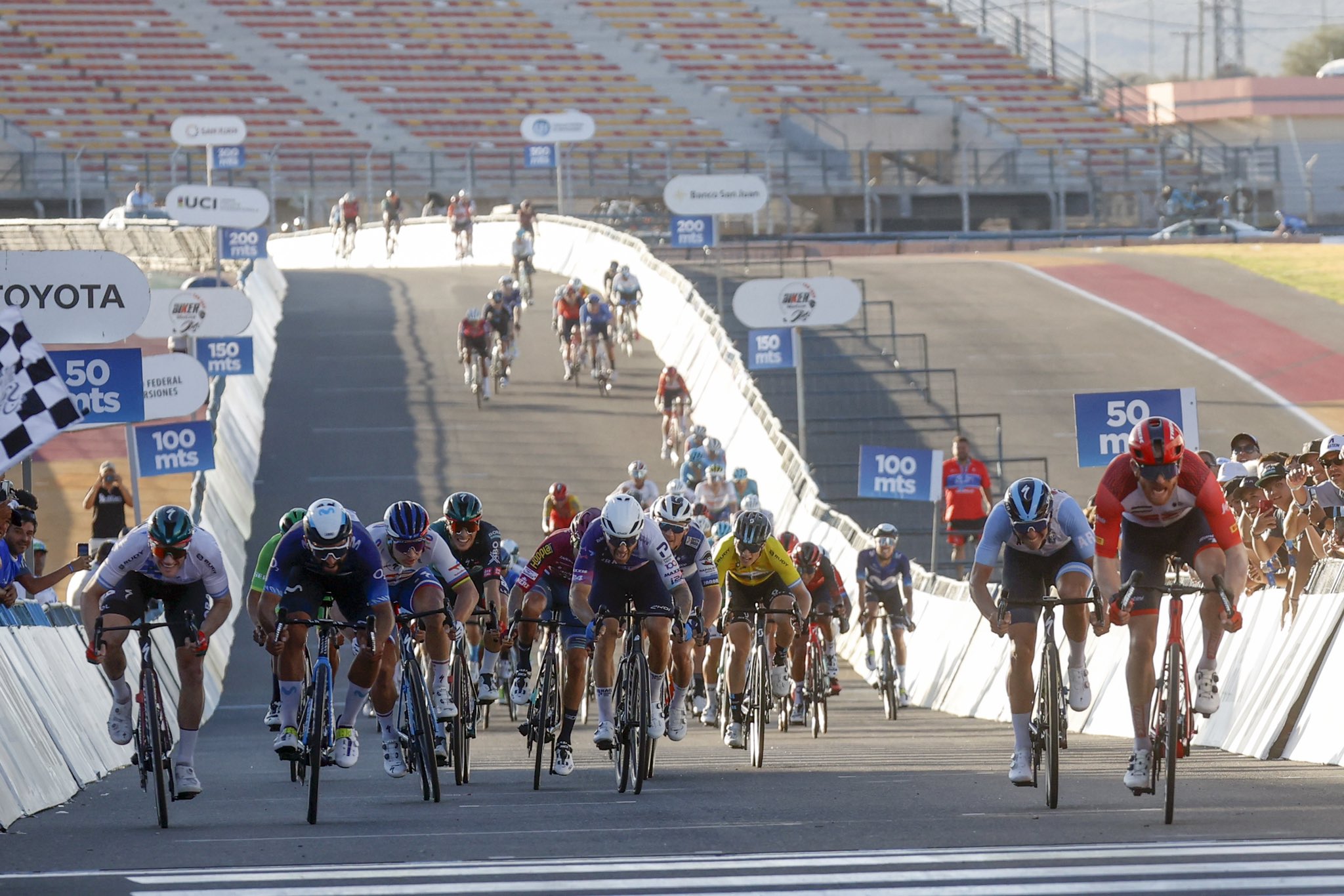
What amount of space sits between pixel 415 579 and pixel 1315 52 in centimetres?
12628

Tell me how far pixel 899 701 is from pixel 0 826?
1117cm

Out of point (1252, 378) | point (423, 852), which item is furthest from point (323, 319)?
point (423, 852)

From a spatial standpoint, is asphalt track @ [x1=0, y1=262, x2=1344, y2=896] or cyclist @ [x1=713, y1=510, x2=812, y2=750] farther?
cyclist @ [x1=713, y1=510, x2=812, y2=750]

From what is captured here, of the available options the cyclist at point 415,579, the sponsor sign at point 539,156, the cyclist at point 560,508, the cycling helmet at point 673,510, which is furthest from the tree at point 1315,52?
the cyclist at point 415,579

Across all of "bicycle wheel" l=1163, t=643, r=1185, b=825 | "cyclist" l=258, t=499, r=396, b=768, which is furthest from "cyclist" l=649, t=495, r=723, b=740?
"bicycle wheel" l=1163, t=643, r=1185, b=825

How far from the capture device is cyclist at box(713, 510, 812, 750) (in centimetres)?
1406

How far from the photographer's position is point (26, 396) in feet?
30.2

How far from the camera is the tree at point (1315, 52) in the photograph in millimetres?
127463

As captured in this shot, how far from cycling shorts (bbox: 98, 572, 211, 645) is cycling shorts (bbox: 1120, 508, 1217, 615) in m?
4.66

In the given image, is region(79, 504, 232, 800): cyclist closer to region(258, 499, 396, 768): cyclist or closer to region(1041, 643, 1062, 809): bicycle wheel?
region(258, 499, 396, 768): cyclist

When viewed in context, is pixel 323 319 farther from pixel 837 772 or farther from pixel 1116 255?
pixel 837 772

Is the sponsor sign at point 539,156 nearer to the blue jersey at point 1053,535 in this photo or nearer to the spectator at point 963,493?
the spectator at point 963,493

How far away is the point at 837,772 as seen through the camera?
12719 millimetres

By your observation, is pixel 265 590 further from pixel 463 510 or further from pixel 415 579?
pixel 463 510
